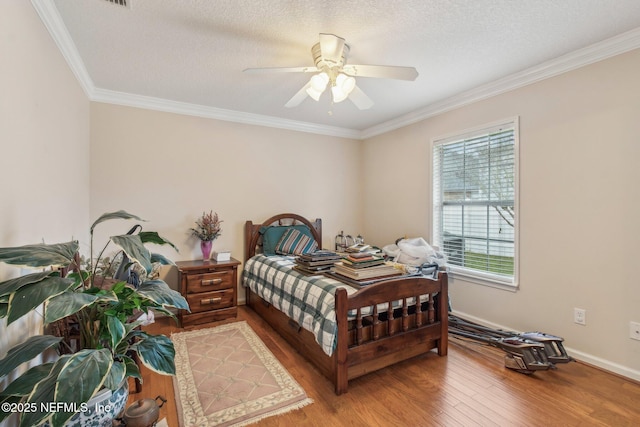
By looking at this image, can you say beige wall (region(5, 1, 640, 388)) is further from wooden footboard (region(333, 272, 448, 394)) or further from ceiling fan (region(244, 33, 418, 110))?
ceiling fan (region(244, 33, 418, 110))

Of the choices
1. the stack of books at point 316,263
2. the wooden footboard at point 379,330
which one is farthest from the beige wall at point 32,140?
the stack of books at point 316,263

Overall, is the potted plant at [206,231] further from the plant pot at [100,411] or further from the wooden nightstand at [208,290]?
the plant pot at [100,411]

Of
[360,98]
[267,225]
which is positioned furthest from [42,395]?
[267,225]

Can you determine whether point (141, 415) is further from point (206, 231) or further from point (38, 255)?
point (206, 231)

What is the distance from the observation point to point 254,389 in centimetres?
205

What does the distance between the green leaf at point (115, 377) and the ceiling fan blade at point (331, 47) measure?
80.8 inches

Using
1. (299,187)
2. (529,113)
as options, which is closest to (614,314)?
(529,113)

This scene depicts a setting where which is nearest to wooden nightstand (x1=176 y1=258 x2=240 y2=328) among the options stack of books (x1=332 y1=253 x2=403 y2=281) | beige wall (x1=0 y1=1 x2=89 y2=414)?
beige wall (x1=0 y1=1 x2=89 y2=414)

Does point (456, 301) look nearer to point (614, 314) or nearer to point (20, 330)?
point (614, 314)

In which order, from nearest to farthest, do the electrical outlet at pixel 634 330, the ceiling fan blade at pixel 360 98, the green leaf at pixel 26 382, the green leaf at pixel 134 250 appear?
the green leaf at pixel 26 382
the green leaf at pixel 134 250
the electrical outlet at pixel 634 330
the ceiling fan blade at pixel 360 98

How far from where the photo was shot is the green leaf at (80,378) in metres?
0.87

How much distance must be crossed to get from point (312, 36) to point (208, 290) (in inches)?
107

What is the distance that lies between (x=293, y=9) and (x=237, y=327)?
2.92 meters

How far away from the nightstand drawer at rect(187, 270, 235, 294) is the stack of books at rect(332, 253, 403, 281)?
4.92 feet
